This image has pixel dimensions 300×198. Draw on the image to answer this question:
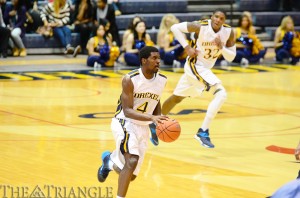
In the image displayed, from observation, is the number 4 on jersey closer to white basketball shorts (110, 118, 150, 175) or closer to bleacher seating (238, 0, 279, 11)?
white basketball shorts (110, 118, 150, 175)

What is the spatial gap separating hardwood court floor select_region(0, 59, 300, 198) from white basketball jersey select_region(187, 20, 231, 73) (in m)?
1.13

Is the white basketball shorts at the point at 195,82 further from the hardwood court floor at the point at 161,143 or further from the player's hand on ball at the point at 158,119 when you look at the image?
the player's hand on ball at the point at 158,119

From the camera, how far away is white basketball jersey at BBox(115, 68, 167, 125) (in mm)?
8812

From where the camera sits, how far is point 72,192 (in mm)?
9227

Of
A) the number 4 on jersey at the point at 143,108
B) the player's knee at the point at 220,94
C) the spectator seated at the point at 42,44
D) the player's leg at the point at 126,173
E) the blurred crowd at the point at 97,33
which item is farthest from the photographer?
the spectator seated at the point at 42,44

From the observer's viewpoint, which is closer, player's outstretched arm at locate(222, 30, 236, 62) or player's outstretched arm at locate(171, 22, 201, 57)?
player's outstretched arm at locate(171, 22, 201, 57)

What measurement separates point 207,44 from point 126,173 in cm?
419

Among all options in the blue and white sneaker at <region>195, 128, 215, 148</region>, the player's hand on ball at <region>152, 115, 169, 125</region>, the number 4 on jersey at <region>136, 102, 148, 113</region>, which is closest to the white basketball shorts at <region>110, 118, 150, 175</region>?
the number 4 on jersey at <region>136, 102, 148, 113</region>

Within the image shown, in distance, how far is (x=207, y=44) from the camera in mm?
12297

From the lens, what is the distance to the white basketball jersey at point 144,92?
28.9ft

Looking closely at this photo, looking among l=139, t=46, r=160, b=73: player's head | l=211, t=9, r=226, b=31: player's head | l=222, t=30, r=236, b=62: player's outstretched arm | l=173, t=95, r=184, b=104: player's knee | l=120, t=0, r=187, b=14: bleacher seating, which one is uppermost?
l=139, t=46, r=160, b=73: player's head

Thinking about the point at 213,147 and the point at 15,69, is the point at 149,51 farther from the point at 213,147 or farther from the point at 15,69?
the point at 15,69

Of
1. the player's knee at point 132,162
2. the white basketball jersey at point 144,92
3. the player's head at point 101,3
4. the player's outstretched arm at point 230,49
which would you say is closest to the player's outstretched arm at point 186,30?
the player's outstretched arm at point 230,49

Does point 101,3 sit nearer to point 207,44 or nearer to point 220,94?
point 207,44
